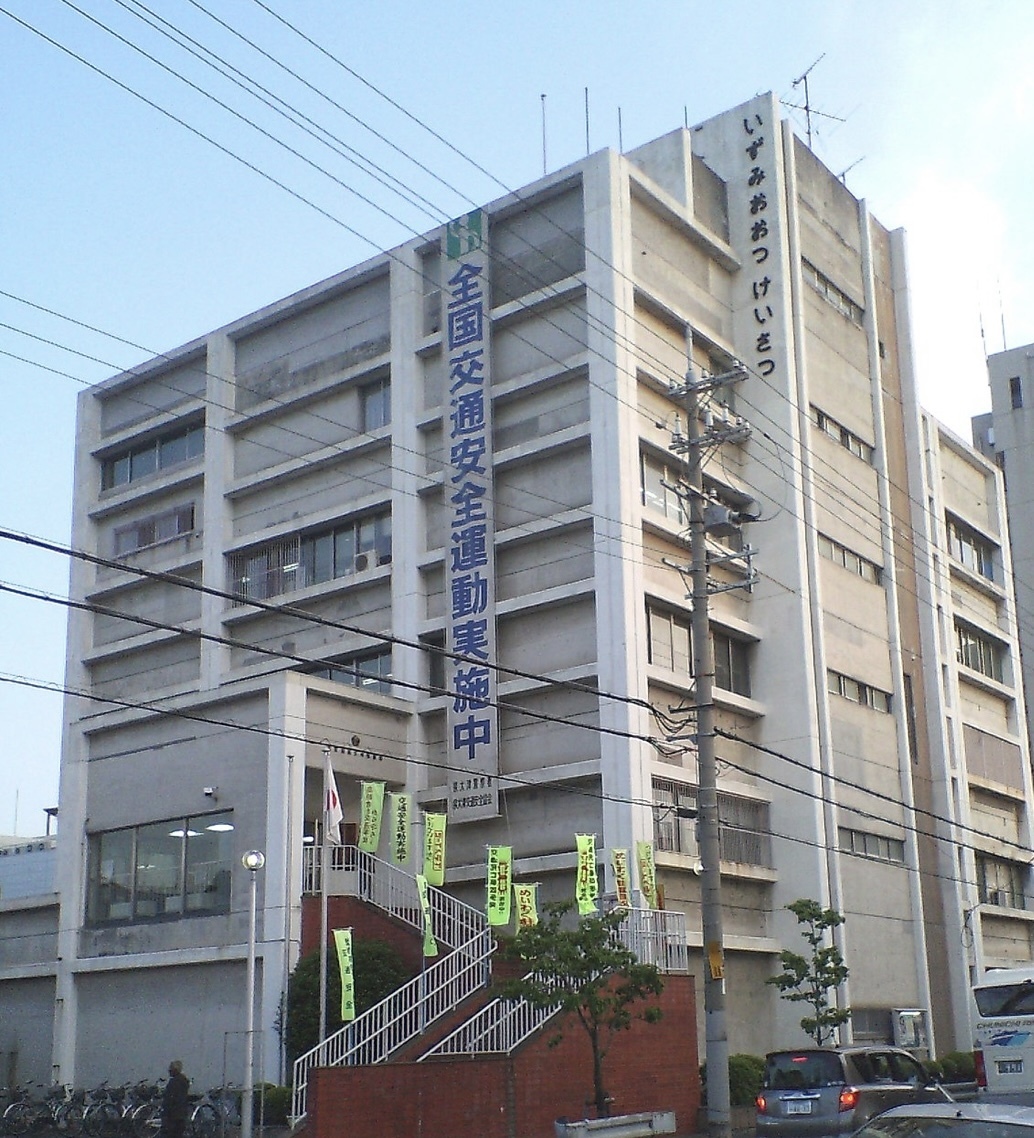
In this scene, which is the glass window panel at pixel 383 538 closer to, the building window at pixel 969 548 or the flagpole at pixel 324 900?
the flagpole at pixel 324 900

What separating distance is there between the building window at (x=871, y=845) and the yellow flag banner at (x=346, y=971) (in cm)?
2049

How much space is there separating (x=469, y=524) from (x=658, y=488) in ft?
18.1

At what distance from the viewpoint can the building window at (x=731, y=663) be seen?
1714 inches

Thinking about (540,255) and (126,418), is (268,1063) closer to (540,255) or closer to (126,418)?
(540,255)

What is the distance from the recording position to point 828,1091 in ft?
75.3

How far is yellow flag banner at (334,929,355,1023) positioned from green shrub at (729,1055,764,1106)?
9707 mm

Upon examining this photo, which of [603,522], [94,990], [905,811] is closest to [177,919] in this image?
[94,990]

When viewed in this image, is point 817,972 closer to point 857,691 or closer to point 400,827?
point 400,827

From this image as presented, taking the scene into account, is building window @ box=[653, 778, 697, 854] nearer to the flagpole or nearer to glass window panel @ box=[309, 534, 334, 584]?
the flagpole

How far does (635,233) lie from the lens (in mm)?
43031

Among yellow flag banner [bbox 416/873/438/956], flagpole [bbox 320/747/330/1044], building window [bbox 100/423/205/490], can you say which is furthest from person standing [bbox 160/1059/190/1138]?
building window [bbox 100/423/205/490]

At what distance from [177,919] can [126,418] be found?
23.9 metres

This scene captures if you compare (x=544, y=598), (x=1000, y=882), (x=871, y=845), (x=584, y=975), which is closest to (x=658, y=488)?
(x=544, y=598)

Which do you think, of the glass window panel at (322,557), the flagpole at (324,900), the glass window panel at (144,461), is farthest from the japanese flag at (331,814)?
the glass window panel at (144,461)
